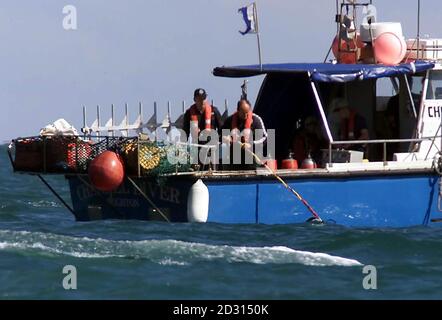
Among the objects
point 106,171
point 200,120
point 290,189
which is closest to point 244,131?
point 200,120

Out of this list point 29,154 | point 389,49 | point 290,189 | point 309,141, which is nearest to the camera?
point 290,189

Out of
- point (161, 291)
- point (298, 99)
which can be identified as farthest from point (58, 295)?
point (298, 99)

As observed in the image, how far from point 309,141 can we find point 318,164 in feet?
2.54

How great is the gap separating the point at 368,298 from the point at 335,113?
7.16m

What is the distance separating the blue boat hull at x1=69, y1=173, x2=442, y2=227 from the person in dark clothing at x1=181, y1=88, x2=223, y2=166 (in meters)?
1.08

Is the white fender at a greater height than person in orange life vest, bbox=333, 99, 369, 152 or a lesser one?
lesser

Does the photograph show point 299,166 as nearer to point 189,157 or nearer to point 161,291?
point 189,157

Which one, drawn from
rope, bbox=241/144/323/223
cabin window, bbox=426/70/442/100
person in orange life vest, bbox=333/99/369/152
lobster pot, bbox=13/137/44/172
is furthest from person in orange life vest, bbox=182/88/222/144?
cabin window, bbox=426/70/442/100

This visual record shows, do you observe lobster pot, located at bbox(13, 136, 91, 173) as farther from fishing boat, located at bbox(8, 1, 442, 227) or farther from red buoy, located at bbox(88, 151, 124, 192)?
red buoy, located at bbox(88, 151, 124, 192)

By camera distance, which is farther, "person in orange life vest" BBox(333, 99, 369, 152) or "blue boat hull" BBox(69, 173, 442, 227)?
"person in orange life vest" BBox(333, 99, 369, 152)

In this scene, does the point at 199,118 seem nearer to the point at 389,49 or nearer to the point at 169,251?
the point at 389,49

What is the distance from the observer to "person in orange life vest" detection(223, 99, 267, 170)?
71.7ft

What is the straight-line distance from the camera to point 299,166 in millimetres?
23031

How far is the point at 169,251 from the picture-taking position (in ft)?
62.8
